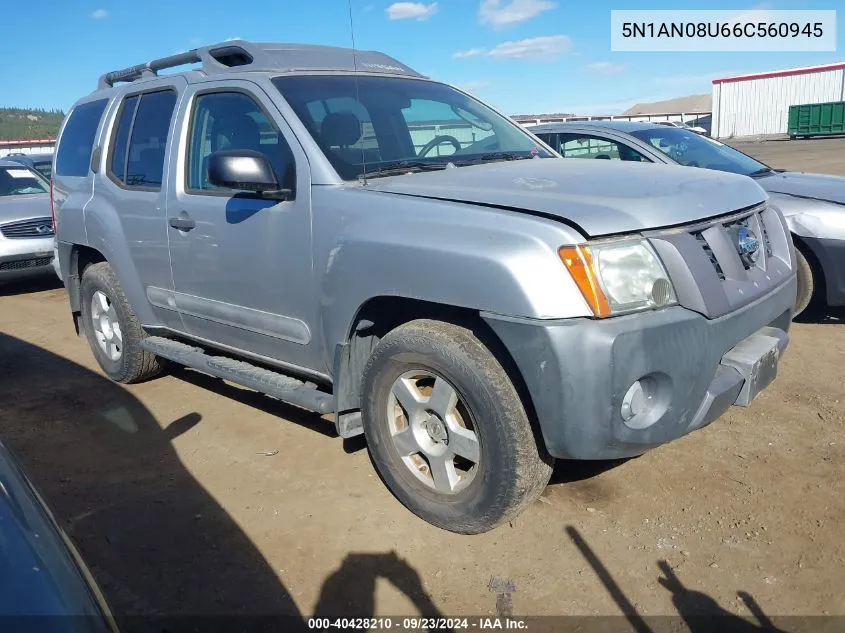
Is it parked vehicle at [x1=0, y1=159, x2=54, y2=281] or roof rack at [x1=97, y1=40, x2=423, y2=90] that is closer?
roof rack at [x1=97, y1=40, x2=423, y2=90]

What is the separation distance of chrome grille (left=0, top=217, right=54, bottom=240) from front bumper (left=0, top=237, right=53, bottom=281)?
0.07m

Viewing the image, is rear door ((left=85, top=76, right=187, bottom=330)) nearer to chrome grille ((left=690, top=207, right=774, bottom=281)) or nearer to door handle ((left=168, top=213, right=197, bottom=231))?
door handle ((left=168, top=213, right=197, bottom=231))

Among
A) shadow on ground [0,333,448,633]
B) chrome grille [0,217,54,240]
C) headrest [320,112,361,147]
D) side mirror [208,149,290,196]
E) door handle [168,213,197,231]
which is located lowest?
shadow on ground [0,333,448,633]

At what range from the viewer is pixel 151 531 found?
317 centimetres

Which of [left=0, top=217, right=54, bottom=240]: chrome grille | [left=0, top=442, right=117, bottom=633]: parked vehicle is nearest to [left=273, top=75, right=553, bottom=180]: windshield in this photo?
A: [left=0, top=442, right=117, bottom=633]: parked vehicle

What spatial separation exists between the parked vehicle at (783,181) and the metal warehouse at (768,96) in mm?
48852

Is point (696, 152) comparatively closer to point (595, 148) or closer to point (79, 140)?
point (595, 148)

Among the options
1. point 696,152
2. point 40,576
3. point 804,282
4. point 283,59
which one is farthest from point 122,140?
point 804,282

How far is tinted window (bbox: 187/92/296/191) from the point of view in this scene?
3.45 meters

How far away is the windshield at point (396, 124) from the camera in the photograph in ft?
11.2

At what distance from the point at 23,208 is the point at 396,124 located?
705 cm

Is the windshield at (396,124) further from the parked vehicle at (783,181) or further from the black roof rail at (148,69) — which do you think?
the parked vehicle at (783,181)

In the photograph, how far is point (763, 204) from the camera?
130 inches

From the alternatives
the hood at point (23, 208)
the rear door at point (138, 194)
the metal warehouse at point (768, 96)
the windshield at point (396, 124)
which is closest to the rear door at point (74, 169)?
the rear door at point (138, 194)
